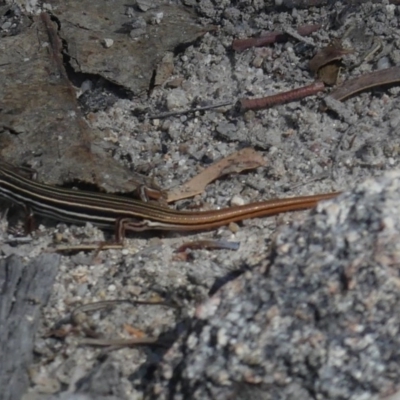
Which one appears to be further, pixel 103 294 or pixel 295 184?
pixel 295 184

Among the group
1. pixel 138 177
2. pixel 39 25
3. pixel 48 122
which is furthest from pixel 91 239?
pixel 39 25

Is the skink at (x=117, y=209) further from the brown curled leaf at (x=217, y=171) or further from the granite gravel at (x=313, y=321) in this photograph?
the granite gravel at (x=313, y=321)

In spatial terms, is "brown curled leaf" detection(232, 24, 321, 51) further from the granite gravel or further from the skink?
the granite gravel

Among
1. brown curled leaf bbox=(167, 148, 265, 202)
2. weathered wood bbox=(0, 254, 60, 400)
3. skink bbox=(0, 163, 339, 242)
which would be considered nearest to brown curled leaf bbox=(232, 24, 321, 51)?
brown curled leaf bbox=(167, 148, 265, 202)

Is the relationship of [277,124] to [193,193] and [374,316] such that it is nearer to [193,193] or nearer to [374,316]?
[193,193]

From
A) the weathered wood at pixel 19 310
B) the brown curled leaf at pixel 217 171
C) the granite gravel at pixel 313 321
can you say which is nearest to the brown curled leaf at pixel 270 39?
the brown curled leaf at pixel 217 171
